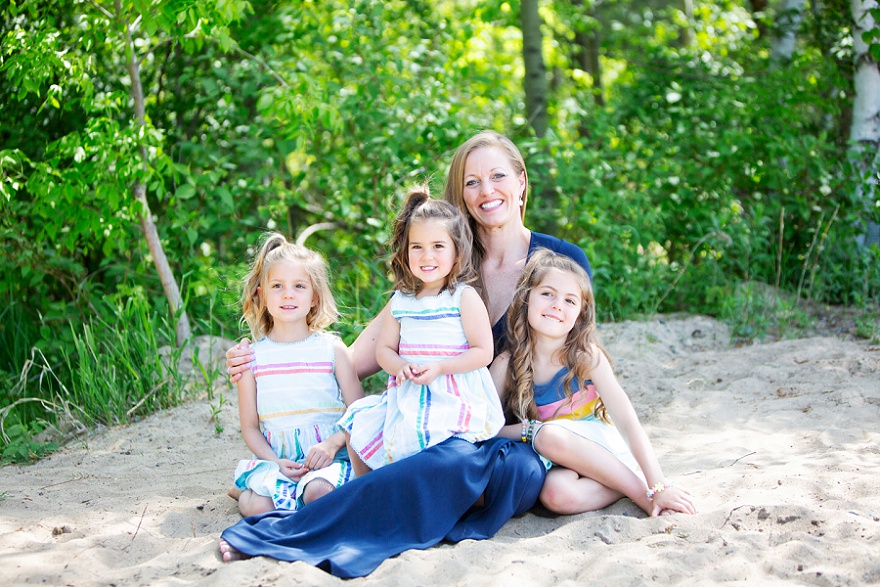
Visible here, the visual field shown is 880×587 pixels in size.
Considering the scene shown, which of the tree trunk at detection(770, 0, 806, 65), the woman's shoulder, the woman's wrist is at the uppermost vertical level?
the tree trunk at detection(770, 0, 806, 65)

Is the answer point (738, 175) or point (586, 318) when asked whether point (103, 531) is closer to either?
point (586, 318)

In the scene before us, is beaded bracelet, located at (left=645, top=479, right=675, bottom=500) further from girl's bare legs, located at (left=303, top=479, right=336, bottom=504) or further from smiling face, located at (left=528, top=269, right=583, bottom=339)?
girl's bare legs, located at (left=303, top=479, right=336, bottom=504)

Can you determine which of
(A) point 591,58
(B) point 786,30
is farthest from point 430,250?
(A) point 591,58

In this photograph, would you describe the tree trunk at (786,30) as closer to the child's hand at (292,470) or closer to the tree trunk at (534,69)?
the tree trunk at (534,69)

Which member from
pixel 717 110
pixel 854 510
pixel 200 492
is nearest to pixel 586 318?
pixel 854 510

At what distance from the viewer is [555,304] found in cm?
312

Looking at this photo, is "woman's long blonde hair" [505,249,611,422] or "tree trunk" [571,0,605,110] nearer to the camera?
"woman's long blonde hair" [505,249,611,422]

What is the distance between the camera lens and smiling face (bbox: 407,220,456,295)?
304cm

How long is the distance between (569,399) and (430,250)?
30.6 inches

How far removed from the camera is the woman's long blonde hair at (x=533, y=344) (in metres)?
3.15

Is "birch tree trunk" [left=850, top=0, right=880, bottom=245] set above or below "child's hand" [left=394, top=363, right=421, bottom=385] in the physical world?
above

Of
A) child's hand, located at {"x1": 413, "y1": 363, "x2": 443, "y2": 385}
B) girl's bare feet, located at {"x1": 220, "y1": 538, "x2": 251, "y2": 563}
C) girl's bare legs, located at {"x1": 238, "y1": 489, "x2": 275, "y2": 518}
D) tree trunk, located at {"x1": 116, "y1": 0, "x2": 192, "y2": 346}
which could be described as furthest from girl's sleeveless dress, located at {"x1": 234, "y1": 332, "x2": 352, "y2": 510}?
tree trunk, located at {"x1": 116, "y1": 0, "x2": 192, "y2": 346}

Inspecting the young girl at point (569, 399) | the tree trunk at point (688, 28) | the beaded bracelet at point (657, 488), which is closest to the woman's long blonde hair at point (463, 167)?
the young girl at point (569, 399)

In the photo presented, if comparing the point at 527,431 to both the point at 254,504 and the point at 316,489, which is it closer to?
the point at 316,489
